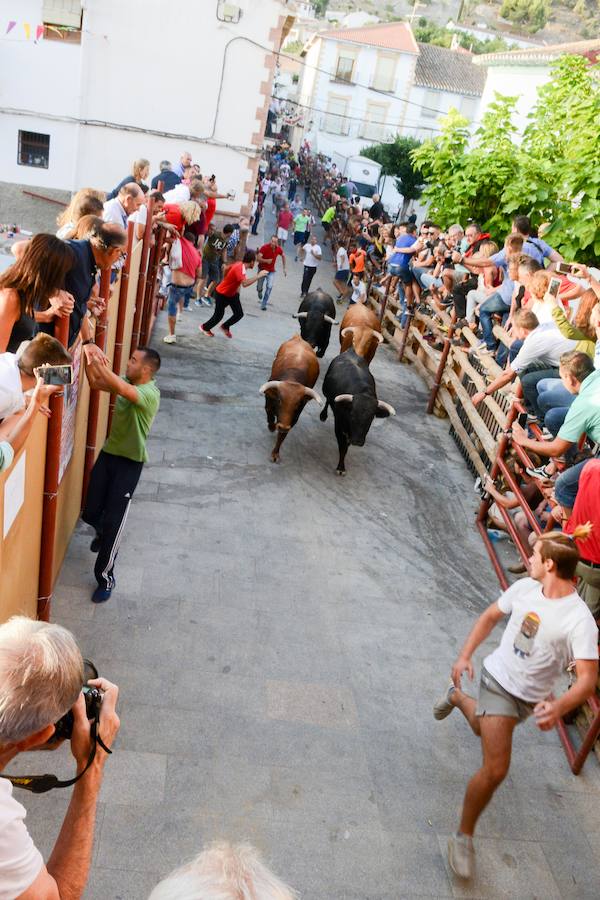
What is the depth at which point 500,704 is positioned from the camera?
4871 millimetres

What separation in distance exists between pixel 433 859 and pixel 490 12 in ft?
480

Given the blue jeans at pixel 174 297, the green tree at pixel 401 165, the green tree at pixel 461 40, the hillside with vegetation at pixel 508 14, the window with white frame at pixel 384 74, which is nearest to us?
the blue jeans at pixel 174 297

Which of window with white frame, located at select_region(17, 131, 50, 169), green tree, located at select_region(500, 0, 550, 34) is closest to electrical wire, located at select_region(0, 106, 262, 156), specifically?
window with white frame, located at select_region(17, 131, 50, 169)

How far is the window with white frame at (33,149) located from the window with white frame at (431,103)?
4757 cm

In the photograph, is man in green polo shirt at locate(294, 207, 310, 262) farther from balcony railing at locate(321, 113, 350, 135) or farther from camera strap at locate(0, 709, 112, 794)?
balcony railing at locate(321, 113, 350, 135)

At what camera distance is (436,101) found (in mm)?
62875

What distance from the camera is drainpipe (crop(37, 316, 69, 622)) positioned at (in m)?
5.40

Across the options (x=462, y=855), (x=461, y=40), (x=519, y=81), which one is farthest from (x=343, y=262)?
(x=461, y=40)

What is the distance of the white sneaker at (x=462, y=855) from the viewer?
15.6 feet

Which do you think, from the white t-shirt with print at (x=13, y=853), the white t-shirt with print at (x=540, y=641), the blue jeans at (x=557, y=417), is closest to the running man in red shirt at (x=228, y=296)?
the blue jeans at (x=557, y=417)

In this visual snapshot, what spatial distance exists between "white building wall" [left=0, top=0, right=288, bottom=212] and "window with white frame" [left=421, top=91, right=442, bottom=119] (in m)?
45.5

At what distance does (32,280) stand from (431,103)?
64243 mm

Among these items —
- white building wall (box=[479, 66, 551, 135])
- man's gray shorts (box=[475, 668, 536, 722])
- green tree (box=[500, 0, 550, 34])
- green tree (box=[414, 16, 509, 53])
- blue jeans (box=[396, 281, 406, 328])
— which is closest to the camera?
man's gray shorts (box=[475, 668, 536, 722])

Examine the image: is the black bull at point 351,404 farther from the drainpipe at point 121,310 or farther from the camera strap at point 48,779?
the camera strap at point 48,779
